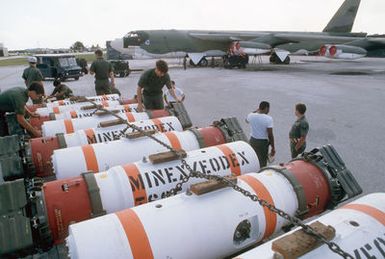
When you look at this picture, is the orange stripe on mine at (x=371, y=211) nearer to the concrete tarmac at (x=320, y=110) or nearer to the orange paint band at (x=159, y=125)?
the concrete tarmac at (x=320, y=110)

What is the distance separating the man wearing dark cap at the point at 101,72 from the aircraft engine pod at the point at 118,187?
7780 millimetres

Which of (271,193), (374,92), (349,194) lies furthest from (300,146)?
(374,92)

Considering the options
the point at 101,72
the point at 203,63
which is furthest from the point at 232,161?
the point at 203,63

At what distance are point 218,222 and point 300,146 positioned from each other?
3551 mm

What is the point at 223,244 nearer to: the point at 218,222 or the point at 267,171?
the point at 218,222

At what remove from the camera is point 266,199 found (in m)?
3.85

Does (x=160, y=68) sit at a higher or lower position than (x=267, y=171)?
higher

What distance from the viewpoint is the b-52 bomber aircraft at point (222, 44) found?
29047 millimetres

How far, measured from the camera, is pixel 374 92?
17281 mm

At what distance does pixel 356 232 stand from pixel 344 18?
4275 centimetres

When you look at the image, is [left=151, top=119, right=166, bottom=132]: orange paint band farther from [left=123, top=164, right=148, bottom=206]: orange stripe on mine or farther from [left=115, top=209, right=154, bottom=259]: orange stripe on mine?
[left=115, top=209, right=154, bottom=259]: orange stripe on mine

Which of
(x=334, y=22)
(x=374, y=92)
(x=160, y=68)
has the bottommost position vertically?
(x=374, y=92)

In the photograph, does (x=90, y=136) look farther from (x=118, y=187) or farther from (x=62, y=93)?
(x=62, y=93)

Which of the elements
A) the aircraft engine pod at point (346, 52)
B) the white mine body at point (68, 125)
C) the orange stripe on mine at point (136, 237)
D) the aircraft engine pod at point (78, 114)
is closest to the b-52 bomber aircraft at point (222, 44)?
the aircraft engine pod at point (346, 52)
